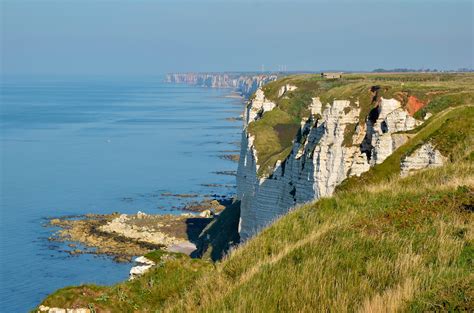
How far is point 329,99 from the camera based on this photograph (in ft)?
197

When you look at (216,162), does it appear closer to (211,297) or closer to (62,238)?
(62,238)

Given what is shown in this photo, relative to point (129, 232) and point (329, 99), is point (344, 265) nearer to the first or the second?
point (329, 99)

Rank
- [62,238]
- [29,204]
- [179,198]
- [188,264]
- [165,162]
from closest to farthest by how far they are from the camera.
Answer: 1. [188,264]
2. [62,238]
3. [29,204]
4. [179,198]
5. [165,162]

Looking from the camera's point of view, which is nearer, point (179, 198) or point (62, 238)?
point (62, 238)

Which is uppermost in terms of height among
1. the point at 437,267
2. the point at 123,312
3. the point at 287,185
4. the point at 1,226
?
the point at 437,267

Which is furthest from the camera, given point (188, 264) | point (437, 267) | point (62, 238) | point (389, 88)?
point (62, 238)

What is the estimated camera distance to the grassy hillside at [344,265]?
28.0ft

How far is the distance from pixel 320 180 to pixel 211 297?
117 ft

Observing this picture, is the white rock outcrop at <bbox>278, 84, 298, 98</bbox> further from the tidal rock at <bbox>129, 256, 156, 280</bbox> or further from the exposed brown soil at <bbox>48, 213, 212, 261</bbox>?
the tidal rock at <bbox>129, 256, 156, 280</bbox>

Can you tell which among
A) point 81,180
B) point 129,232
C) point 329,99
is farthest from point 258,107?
point 81,180

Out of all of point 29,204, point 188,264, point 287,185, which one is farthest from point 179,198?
point 188,264

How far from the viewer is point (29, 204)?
86938 mm

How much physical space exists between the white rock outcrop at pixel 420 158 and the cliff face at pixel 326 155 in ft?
38.3

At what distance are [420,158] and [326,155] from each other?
20837mm
